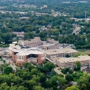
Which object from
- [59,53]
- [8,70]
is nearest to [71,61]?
[59,53]

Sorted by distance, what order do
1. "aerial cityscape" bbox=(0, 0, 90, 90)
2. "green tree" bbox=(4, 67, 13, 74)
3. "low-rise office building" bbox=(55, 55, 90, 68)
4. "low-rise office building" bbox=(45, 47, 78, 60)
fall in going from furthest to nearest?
"low-rise office building" bbox=(45, 47, 78, 60) → "low-rise office building" bbox=(55, 55, 90, 68) → "green tree" bbox=(4, 67, 13, 74) → "aerial cityscape" bbox=(0, 0, 90, 90)

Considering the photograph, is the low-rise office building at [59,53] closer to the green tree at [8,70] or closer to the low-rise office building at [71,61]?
the low-rise office building at [71,61]

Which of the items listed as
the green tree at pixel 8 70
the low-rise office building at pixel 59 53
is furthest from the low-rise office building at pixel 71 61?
the green tree at pixel 8 70

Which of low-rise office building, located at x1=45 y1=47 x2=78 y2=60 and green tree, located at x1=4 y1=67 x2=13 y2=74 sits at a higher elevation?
green tree, located at x1=4 y1=67 x2=13 y2=74

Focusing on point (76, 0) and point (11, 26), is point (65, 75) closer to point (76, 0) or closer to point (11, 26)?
point (11, 26)

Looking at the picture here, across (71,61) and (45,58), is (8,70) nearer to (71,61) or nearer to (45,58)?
(45,58)

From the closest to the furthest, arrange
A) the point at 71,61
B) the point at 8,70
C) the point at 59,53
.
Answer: the point at 8,70 → the point at 71,61 → the point at 59,53

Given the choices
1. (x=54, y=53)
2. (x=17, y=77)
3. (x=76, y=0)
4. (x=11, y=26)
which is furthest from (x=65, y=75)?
(x=76, y=0)

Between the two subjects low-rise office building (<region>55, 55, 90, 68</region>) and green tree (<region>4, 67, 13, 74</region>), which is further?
low-rise office building (<region>55, 55, 90, 68</region>)

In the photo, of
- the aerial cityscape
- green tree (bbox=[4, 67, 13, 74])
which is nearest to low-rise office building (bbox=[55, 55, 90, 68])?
the aerial cityscape

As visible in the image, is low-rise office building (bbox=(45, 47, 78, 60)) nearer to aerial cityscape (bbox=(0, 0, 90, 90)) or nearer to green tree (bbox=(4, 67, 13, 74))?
aerial cityscape (bbox=(0, 0, 90, 90))

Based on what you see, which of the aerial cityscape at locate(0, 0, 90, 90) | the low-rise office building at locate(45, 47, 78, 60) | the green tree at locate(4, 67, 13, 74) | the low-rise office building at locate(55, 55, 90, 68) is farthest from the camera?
the low-rise office building at locate(45, 47, 78, 60)
